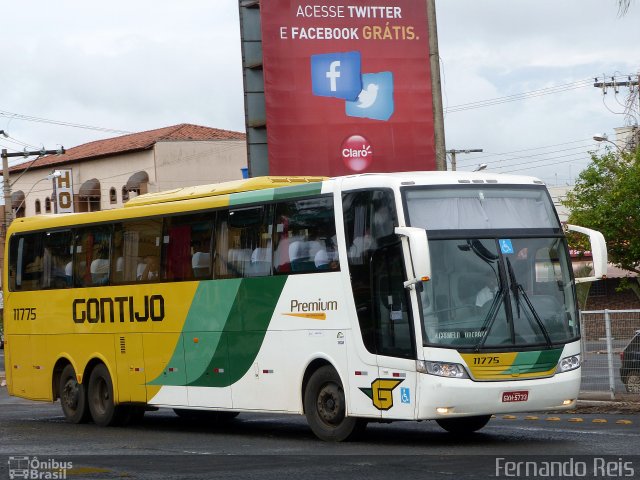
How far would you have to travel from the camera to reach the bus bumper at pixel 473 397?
14867mm

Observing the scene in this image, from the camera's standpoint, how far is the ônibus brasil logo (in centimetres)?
3244

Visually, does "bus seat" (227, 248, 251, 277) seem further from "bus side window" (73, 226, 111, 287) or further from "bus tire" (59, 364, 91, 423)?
"bus tire" (59, 364, 91, 423)


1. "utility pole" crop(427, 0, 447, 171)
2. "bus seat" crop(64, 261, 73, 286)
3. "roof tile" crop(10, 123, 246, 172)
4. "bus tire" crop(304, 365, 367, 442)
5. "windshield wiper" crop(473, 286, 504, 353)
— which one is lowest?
"bus tire" crop(304, 365, 367, 442)

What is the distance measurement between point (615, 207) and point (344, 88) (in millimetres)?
23367

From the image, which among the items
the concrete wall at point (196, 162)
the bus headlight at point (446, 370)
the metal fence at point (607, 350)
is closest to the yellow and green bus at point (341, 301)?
the bus headlight at point (446, 370)

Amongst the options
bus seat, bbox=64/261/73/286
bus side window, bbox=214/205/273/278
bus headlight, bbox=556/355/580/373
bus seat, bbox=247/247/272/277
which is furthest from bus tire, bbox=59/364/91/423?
bus headlight, bbox=556/355/580/373

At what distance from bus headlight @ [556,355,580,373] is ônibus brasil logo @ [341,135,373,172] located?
1716cm

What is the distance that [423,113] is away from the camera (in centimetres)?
3316

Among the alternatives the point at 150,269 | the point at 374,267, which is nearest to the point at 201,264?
the point at 150,269

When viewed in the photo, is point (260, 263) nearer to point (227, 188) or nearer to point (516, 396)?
point (227, 188)

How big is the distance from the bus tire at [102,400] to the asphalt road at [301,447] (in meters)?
0.28

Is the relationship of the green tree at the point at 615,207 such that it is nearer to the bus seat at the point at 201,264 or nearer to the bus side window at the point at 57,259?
the bus side window at the point at 57,259

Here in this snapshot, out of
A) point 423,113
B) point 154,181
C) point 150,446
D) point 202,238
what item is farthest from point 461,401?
point 154,181

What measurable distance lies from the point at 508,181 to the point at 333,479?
18.8ft
